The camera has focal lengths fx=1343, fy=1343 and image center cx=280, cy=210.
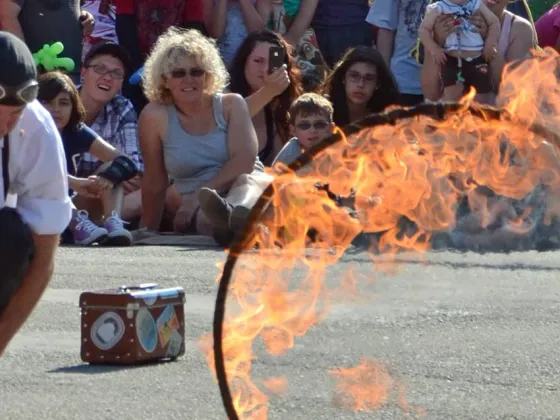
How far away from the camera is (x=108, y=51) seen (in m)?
9.33

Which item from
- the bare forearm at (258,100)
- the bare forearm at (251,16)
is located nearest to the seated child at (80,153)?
the bare forearm at (258,100)

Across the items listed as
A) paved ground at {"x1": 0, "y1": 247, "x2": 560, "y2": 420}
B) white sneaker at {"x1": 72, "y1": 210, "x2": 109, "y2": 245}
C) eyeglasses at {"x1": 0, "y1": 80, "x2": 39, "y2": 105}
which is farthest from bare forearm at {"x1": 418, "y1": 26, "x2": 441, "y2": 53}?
eyeglasses at {"x1": 0, "y1": 80, "x2": 39, "y2": 105}

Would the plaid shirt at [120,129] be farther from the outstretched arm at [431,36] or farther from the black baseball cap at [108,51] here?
the outstretched arm at [431,36]

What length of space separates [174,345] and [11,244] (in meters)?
1.40

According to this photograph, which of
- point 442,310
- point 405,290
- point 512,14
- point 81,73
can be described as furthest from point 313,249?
point 81,73

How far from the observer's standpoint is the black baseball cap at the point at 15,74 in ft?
12.5

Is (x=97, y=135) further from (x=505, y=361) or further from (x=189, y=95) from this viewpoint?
(x=505, y=361)

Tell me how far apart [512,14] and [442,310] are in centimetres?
304

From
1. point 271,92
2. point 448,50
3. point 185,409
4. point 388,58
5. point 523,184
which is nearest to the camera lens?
point 185,409

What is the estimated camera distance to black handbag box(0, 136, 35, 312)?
4.01 m

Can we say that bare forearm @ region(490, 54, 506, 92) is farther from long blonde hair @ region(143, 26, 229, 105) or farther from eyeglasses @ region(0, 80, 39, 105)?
eyeglasses @ region(0, 80, 39, 105)

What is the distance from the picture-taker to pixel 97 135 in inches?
345

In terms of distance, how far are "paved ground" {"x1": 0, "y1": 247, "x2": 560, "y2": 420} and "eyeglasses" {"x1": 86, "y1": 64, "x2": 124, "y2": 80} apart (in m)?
2.05

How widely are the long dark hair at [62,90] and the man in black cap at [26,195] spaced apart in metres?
4.45
